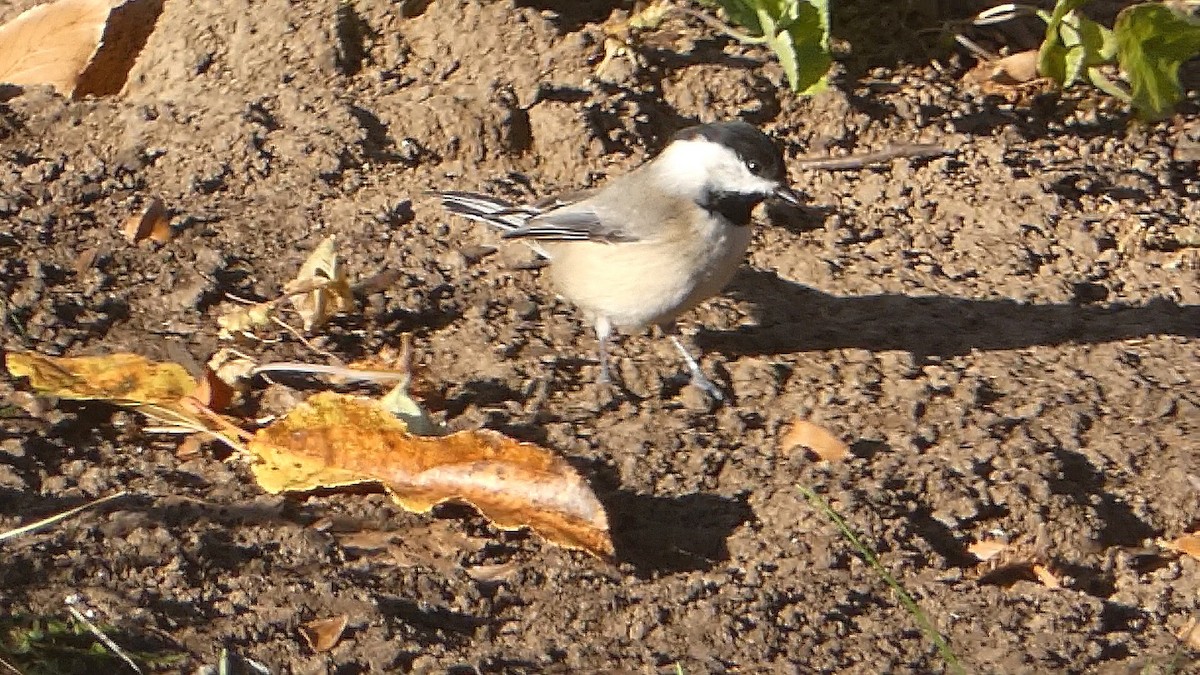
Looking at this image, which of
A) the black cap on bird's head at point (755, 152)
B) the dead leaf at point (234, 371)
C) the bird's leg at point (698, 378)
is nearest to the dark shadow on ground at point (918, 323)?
the bird's leg at point (698, 378)

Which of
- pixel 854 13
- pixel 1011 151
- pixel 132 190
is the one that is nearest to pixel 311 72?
pixel 132 190

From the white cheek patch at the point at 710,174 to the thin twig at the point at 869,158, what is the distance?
0.86 metres

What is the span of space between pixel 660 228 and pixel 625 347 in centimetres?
37

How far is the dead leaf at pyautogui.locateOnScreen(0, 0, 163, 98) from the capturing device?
4.93 m

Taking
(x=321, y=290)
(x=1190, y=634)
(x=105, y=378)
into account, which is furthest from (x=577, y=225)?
(x=1190, y=634)

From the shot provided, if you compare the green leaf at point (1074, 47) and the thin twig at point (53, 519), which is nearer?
the thin twig at point (53, 519)

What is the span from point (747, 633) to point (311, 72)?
2.65 metres

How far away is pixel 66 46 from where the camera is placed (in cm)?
494

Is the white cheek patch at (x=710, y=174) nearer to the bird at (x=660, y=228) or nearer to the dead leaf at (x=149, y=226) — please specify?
the bird at (x=660, y=228)

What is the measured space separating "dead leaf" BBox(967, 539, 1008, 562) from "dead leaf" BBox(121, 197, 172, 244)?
234 cm

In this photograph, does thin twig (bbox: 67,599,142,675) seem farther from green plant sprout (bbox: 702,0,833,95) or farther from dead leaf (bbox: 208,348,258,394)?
green plant sprout (bbox: 702,0,833,95)

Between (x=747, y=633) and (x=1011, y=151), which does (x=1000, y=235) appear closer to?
(x=1011, y=151)

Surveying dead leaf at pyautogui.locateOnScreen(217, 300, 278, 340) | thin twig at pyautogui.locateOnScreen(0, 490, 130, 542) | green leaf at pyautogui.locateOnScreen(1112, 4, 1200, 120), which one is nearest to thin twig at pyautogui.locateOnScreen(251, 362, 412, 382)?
dead leaf at pyautogui.locateOnScreen(217, 300, 278, 340)

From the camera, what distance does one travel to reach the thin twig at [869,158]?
5188 millimetres
